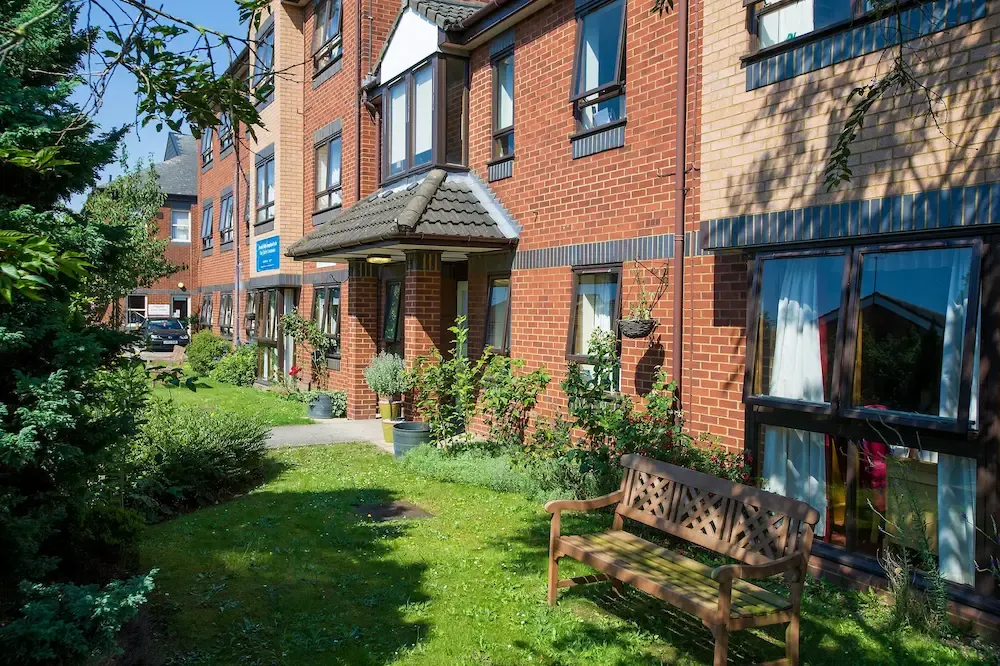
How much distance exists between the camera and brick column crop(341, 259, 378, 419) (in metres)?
14.7

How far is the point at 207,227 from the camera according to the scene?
2820cm

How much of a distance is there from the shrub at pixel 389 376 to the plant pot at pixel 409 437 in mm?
1387

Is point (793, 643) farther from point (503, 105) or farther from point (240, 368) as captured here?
point (240, 368)

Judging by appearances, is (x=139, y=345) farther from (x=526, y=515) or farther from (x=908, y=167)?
(x=908, y=167)

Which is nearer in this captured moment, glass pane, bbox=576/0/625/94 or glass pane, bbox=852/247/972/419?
glass pane, bbox=852/247/972/419

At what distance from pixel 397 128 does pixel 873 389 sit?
31.5 ft

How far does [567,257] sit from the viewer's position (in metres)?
9.48

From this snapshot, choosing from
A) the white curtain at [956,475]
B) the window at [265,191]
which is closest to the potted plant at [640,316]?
the white curtain at [956,475]

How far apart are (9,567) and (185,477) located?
476cm

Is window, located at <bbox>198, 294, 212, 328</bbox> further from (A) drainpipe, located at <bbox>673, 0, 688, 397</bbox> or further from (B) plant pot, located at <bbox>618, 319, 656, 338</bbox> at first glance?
(A) drainpipe, located at <bbox>673, 0, 688, 397</bbox>

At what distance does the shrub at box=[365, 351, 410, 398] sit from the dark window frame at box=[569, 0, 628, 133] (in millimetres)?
4936

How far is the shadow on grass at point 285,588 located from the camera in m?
4.79

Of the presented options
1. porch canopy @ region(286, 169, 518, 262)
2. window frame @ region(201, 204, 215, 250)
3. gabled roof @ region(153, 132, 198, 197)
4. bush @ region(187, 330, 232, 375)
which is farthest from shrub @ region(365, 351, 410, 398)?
gabled roof @ region(153, 132, 198, 197)

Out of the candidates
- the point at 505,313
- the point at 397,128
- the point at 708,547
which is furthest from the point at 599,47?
the point at 708,547
